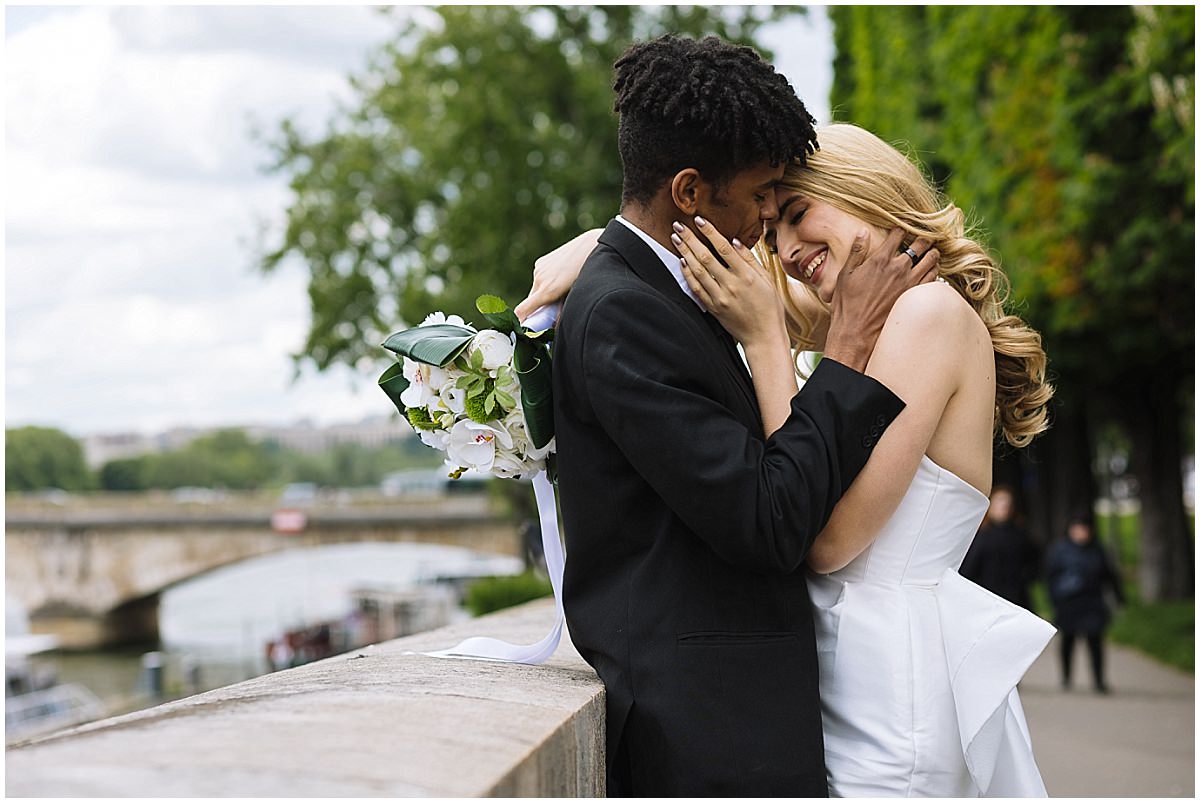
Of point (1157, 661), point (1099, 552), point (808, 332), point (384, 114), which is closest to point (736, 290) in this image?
point (808, 332)

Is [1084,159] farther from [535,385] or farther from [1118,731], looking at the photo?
[535,385]

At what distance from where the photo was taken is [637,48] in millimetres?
2795

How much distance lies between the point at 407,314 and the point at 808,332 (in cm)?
2073

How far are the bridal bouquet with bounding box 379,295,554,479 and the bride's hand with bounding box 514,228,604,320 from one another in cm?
15

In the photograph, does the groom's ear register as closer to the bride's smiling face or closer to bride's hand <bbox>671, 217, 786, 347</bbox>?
bride's hand <bbox>671, 217, 786, 347</bbox>

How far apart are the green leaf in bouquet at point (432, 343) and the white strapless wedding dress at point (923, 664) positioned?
89 centimetres

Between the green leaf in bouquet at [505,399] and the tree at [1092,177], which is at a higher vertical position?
the tree at [1092,177]

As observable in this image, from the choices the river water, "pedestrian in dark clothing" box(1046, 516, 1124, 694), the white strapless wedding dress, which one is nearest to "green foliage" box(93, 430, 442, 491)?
the river water

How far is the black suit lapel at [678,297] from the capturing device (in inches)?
107

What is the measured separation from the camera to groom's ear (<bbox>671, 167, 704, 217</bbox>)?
2.71 metres

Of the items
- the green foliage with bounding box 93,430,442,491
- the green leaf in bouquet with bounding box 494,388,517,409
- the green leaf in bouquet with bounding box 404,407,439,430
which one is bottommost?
the green foliage with bounding box 93,430,442,491

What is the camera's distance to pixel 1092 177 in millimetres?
12078

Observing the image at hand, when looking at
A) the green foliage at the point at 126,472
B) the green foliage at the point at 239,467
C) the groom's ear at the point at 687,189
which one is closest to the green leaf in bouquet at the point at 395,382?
the groom's ear at the point at 687,189

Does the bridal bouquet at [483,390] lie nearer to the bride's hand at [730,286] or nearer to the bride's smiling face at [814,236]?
the bride's hand at [730,286]
